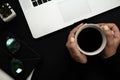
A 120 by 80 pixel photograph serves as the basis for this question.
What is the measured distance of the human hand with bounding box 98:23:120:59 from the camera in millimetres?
828

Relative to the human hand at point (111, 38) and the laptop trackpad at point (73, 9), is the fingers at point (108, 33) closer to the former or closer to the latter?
the human hand at point (111, 38)

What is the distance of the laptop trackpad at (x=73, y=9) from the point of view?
0.92 meters

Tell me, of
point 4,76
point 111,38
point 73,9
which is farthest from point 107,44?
point 4,76

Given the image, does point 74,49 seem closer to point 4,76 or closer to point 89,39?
point 89,39

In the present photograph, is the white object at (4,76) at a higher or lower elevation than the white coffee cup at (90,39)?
lower

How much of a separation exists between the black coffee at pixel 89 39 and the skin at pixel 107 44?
24 millimetres

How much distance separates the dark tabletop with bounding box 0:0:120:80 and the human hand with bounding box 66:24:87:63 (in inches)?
1.7

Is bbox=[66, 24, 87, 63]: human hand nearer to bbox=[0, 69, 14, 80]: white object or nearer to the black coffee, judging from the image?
the black coffee

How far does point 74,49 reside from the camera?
845 mm

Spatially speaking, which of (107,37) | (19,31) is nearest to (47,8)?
(19,31)

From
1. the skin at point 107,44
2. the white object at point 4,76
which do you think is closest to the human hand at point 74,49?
the skin at point 107,44

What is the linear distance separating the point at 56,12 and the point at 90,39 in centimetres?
16

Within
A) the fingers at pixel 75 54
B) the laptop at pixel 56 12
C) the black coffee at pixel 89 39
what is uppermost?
the laptop at pixel 56 12

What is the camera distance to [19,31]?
92cm
